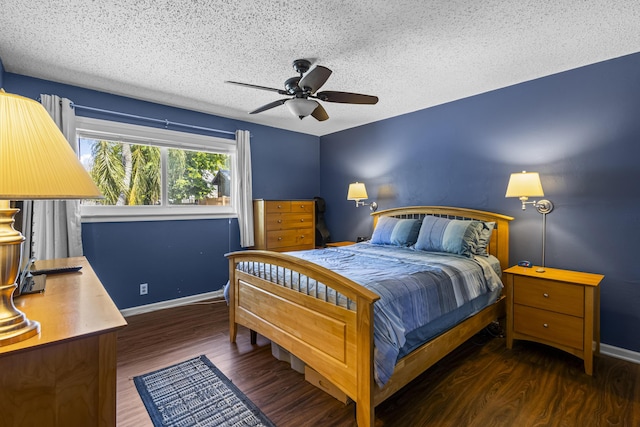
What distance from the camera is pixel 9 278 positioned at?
0.85 metres

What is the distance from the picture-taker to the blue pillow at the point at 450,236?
9.16 feet

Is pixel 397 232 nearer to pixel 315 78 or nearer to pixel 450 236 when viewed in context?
pixel 450 236

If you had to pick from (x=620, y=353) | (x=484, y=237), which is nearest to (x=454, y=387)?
(x=484, y=237)

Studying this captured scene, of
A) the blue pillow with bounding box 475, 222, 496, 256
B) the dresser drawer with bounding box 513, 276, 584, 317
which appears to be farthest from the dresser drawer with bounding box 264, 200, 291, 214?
the dresser drawer with bounding box 513, 276, 584, 317

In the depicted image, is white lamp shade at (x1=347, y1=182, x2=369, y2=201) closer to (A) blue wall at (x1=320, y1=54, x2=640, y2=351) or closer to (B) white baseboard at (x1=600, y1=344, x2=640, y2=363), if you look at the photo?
(A) blue wall at (x1=320, y1=54, x2=640, y2=351)

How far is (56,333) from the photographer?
0.86 metres

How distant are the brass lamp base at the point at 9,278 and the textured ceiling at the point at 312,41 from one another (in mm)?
1640

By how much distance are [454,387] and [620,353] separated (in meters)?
1.61

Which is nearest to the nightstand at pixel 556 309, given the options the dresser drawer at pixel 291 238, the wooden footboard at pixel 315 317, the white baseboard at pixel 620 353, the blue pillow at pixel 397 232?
the white baseboard at pixel 620 353

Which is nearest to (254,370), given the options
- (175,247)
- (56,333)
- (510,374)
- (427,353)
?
(427,353)

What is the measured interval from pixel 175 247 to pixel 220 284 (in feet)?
2.59

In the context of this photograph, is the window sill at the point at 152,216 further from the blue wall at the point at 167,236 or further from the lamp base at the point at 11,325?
the lamp base at the point at 11,325

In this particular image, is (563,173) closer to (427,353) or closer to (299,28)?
(427,353)

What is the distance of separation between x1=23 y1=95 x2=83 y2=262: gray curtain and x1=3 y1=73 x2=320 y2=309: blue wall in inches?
6.7
